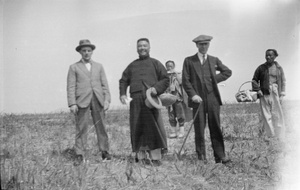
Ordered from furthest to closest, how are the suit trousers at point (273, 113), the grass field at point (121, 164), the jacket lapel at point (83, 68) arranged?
the suit trousers at point (273, 113), the jacket lapel at point (83, 68), the grass field at point (121, 164)

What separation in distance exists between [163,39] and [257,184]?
79.4 inches

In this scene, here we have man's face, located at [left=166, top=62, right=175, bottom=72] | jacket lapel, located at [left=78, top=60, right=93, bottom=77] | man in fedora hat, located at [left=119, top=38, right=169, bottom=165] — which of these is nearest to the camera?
man in fedora hat, located at [left=119, top=38, right=169, bottom=165]

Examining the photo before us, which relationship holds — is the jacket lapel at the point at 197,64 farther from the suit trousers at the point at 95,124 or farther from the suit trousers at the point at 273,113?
the suit trousers at the point at 273,113

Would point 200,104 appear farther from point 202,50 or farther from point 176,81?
point 176,81

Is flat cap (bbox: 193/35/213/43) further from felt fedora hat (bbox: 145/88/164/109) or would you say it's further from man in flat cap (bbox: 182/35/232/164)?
felt fedora hat (bbox: 145/88/164/109)

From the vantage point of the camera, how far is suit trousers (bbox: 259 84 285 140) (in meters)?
6.15

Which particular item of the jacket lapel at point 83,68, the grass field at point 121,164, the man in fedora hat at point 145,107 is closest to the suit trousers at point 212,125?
the grass field at point 121,164

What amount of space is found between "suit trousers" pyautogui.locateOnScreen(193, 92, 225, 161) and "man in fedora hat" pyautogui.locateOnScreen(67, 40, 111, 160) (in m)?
1.15

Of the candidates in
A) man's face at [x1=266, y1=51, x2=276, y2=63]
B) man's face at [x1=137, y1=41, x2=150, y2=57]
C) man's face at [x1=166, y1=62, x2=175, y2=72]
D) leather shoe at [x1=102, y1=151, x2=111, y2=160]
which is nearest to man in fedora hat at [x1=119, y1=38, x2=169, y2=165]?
man's face at [x1=137, y1=41, x2=150, y2=57]

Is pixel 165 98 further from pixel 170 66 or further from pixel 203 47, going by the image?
pixel 170 66

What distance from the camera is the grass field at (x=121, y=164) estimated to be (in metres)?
3.63

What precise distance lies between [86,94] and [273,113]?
338cm

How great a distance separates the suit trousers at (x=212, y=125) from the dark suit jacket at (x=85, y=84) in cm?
119

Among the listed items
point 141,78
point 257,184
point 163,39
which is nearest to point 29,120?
point 141,78
